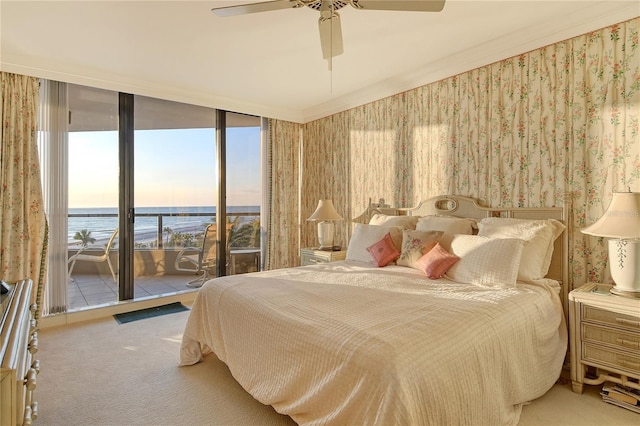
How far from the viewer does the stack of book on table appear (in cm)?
198

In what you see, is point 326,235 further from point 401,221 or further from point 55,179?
point 55,179

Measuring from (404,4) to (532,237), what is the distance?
1825mm

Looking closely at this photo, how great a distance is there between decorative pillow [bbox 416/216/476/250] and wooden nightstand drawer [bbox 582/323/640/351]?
101 cm

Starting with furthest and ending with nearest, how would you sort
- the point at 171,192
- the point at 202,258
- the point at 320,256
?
the point at 202,258
the point at 171,192
the point at 320,256

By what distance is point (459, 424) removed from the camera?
1.38 m

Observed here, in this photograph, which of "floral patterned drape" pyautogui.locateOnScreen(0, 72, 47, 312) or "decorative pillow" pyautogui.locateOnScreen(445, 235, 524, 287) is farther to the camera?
"floral patterned drape" pyautogui.locateOnScreen(0, 72, 47, 312)

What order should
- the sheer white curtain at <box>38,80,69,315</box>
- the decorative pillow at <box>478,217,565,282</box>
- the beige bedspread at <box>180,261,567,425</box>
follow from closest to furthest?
the beige bedspread at <box>180,261,567,425</box> < the decorative pillow at <box>478,217,565,282</box> < the sheer white curtain at <box>38,80,69,315</box>

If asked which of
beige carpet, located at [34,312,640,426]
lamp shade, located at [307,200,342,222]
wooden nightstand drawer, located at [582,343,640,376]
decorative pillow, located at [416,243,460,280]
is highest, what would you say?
lamp shade, located at [307,200,342,222]

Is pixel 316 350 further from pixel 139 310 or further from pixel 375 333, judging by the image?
pixel 139 310

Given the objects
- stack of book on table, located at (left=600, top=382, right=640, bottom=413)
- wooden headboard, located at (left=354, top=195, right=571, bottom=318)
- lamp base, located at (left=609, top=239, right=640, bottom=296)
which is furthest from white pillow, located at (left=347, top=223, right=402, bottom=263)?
stack of book on table, located at (left=600, top=382, right=640, bottom=413)

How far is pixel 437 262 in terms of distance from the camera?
2576mm

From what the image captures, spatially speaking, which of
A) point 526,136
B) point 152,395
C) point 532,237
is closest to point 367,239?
point 532,237

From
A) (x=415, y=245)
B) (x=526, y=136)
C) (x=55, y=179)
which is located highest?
(x=526, y=136)

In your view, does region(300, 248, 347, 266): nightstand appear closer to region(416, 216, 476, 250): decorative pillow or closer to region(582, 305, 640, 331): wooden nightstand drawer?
region(416, 216, 476, 250): decorative pillow
